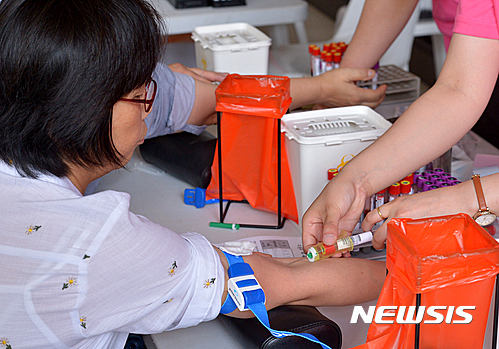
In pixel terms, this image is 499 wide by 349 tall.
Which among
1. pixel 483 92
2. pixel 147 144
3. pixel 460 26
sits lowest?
pixel 147 144

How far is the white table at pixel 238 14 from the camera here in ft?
8.04

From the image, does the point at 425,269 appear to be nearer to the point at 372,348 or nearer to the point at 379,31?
the point at 372,348

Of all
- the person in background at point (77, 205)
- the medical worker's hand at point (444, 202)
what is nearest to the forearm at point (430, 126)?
the medical worker's hand at point (444, 202)

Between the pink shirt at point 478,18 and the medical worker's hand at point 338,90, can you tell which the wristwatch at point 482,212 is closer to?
the pink shirt at point 478,18

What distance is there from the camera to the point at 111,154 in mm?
848

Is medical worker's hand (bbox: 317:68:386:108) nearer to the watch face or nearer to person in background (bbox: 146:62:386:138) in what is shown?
person in background (bbox: 146:62:386:138)

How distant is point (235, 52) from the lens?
1.71 meters

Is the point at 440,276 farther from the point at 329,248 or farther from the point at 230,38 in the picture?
the point at 230,38

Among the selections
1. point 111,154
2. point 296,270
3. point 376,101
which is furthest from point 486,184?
point 376,101

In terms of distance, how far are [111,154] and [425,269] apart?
519mm

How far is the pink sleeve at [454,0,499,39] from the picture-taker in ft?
3.08

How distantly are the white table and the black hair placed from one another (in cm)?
167

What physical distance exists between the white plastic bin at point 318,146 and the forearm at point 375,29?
1.59ft

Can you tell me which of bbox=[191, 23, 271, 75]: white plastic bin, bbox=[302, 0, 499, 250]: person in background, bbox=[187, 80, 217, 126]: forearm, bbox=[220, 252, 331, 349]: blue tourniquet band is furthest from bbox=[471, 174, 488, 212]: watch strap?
bbox=[191, 23, 271, 75]: white plastic bin
